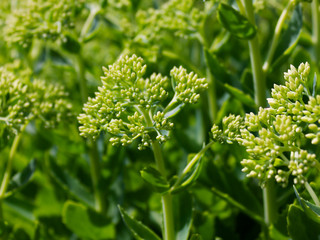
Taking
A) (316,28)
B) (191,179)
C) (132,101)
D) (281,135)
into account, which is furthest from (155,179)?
(316,28)

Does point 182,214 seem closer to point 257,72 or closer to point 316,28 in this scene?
point 257,72

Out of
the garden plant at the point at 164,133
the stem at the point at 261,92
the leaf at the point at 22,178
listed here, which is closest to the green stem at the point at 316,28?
the garden plant at the point at 164,133

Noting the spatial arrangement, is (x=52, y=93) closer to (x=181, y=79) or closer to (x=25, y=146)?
(x=181, y=79)

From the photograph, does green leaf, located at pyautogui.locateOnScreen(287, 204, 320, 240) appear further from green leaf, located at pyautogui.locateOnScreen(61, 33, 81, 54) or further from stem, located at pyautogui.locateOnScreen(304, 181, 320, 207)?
green leaf, located at pyautogui.locateOnScreen(61, 33, 81, 54)

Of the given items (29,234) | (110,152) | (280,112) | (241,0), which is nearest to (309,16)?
(241,0)

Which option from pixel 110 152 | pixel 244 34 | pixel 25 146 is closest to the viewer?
pixel 244 34

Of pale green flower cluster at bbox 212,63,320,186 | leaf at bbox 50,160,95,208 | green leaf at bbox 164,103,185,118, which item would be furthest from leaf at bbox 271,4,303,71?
leaf at bbox 50,160,95,208

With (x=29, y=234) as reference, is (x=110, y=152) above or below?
above

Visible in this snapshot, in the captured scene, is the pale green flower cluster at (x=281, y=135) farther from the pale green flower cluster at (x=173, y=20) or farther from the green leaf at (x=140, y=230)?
the pale green flower cluster at (x=173, y=20)
